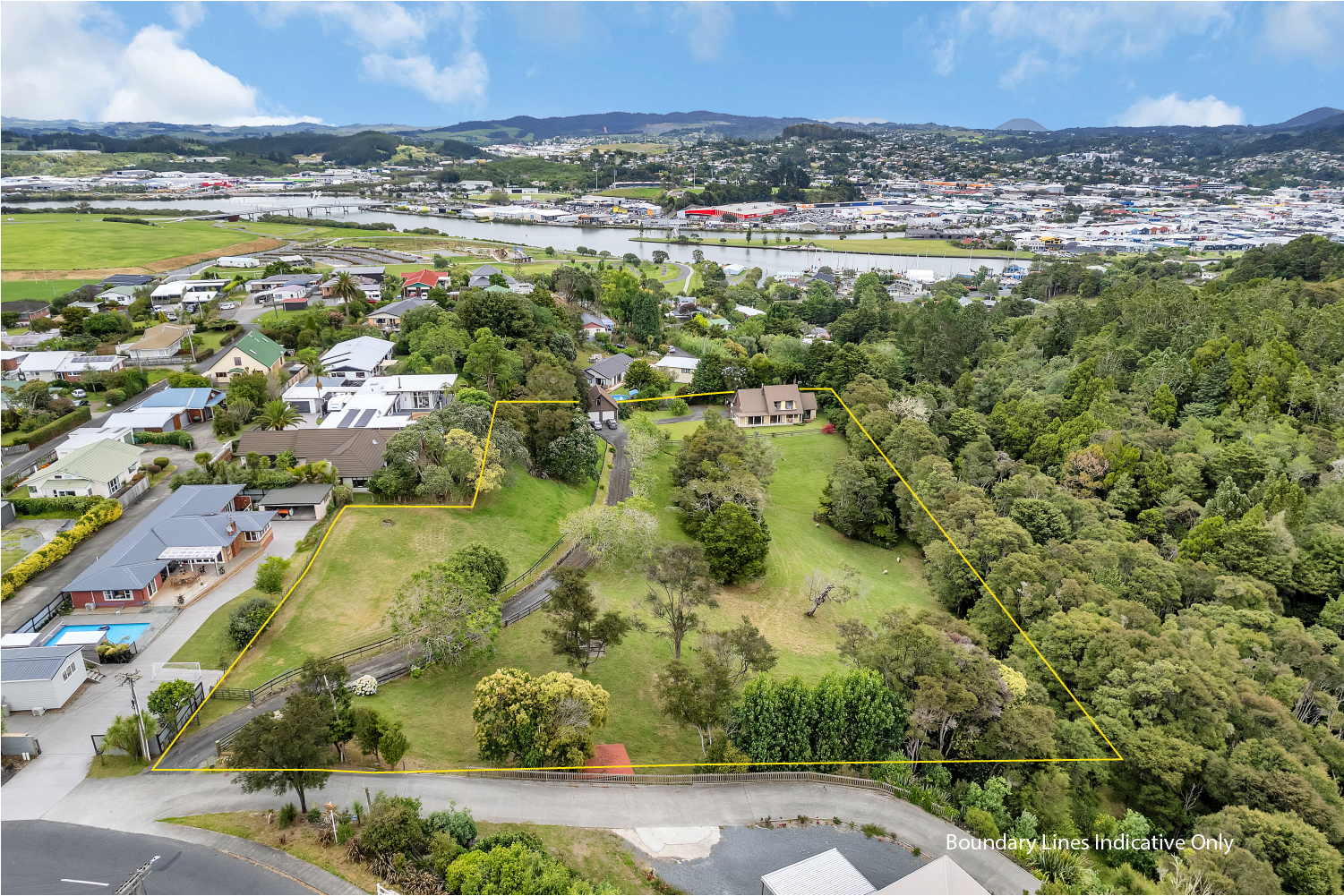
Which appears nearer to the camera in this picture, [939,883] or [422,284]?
[939,883]

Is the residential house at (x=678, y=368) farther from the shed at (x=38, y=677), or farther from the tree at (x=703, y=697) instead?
the shed at (x=38, y=677)

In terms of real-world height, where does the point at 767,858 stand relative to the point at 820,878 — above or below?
below

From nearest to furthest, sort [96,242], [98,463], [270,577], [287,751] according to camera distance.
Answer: [287,751] < [270,577] < [98,463] < [96,242]

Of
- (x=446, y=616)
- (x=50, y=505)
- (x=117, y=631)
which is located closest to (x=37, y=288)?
(x=50, y=505)

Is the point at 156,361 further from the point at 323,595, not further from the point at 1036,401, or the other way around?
the point at 1036,401

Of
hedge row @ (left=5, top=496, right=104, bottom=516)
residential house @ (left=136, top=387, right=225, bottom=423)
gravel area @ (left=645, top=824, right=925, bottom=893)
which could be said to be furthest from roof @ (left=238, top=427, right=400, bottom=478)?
gravel area @ (left=645, top=824, right=925, bottom=893)

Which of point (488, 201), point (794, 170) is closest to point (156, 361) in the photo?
point (488, 201)

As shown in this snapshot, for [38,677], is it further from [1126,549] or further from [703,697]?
[1126,549]

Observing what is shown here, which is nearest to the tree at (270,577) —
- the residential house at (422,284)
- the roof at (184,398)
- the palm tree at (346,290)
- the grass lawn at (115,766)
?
the grass lawn at (115,766)
